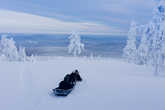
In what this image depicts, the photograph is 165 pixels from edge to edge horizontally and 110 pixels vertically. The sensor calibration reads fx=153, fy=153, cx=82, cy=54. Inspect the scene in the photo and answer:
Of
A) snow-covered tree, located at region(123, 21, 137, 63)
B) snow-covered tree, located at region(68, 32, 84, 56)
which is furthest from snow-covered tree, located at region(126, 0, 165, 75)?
snow-covered tree, located at region(68, 32, 84, 56)

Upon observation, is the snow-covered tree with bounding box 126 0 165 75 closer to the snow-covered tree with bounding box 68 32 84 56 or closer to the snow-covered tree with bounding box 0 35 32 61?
the snow-covered tree with bounding box 68 32 84 56

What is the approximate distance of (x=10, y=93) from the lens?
10250mm

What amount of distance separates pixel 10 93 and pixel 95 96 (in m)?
5.69

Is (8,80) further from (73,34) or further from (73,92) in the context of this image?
(73,34)

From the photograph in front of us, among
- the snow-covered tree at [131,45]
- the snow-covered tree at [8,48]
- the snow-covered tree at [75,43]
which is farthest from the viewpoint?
the snow-covered tree at [8,48]

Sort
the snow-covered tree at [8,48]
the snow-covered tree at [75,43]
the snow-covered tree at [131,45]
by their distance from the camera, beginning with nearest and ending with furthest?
the snow-covered tree at [131,45]
the snow-covered tree at [75,43]
the snow-covered tree at [8,48]

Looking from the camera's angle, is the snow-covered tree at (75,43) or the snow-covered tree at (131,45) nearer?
the snow-covered tree at (131,45)

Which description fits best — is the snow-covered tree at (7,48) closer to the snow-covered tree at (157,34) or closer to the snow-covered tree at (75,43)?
the snow-covered tree at (75,43)

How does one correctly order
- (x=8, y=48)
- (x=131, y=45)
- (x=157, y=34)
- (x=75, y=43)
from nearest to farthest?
1. (x=157, y=34)
2. (x=131, y=45)
3. (x=75, y=43)
4. (x=8, y=48)

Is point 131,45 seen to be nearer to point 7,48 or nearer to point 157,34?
point 157,34

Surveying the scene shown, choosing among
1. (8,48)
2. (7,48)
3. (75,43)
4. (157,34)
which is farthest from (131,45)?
(7,48)

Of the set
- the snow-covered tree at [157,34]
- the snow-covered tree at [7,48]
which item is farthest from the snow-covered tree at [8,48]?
the snow-covered tree at [157,34]

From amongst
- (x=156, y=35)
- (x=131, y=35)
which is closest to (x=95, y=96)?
(x=156, y=35)

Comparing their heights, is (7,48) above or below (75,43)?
below
